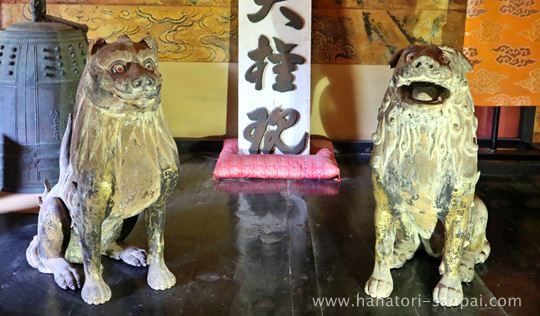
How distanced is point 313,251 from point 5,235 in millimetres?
1222

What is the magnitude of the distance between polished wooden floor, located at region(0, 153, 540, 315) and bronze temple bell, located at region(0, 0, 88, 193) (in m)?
0.40

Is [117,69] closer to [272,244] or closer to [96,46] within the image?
[96,46]

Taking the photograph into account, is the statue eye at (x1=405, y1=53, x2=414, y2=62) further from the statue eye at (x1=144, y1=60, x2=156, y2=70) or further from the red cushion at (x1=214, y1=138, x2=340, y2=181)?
the red cushion at (x1=214, y1=138, x2=340, y2=181)

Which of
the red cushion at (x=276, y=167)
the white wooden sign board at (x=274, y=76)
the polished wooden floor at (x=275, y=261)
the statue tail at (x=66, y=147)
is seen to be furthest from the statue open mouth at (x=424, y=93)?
the white wooden sign board at (x=274, y=76)

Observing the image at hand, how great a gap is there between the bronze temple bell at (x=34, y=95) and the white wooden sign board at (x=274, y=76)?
91cm

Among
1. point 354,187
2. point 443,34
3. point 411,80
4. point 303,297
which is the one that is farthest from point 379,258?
point 443,34

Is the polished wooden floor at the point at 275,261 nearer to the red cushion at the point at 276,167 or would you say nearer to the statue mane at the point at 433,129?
the red cushion at the point at 276,167

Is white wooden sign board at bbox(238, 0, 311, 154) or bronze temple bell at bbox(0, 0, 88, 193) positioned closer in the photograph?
bronze temple bell at bbox(0, 0, 88, 193)

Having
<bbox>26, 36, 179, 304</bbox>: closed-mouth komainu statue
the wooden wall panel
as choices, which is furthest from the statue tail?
the wooden wall panel

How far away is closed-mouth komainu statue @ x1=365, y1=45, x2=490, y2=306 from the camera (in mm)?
1662

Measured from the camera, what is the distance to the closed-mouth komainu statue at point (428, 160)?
1.66 metres

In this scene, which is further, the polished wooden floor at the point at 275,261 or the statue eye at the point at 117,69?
the polished wooden floor at the point at 275,261

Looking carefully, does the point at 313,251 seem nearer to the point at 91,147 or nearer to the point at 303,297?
the point at 303,297

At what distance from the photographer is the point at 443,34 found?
3729 mm
